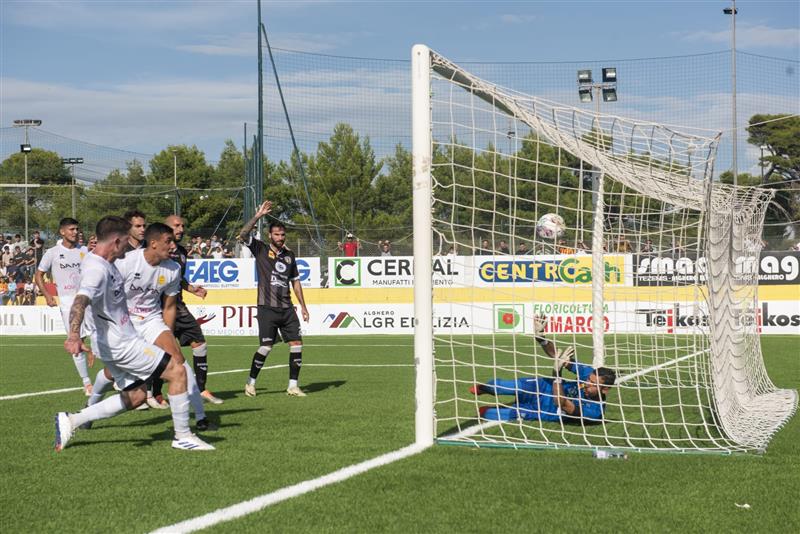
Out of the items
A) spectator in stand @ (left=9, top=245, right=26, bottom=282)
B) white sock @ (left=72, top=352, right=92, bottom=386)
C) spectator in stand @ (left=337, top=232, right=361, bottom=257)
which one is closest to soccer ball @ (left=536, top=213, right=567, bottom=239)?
white sock @ (left=72, top=352, right=92, bottom=386)

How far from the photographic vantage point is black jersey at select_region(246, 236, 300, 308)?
39.1 feet

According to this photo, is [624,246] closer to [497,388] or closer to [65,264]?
[497,388]

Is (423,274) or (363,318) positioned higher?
(423,274)

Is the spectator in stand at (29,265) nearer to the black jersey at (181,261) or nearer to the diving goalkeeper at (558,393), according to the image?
the black jersey at (181,261)

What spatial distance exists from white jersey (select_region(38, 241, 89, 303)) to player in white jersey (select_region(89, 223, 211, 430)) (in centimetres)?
368

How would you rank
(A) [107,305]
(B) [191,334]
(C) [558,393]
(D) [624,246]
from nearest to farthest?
(A) [107,305]
(C) [558,393]
(B) [191,334]
(D) [624,246]

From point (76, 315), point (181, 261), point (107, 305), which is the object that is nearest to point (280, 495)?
point (76, 315)

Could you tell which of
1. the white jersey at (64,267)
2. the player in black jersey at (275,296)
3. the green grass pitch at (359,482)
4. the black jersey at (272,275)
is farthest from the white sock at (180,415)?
the white jersey at (64,267)

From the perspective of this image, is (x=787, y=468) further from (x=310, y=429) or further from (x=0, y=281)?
(x=0, y=281)

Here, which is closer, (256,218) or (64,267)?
(256,218)

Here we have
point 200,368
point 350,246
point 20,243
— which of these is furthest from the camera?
point 20,243

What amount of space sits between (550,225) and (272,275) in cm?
373

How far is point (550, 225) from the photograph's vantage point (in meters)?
10.0

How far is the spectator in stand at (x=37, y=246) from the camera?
31.2 metres
